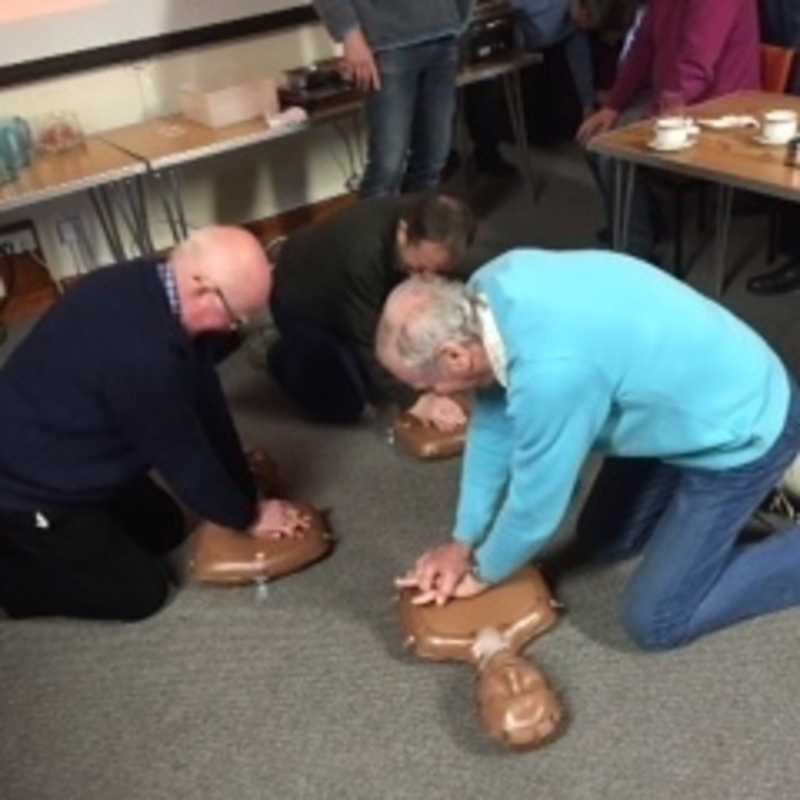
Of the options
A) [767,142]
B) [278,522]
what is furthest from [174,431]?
[767,142]

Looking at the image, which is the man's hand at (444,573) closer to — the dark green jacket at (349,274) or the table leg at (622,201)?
the dark green jacket at (349,274)

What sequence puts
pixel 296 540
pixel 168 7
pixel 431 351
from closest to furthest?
pixel 431 351, pixel 296 540, pixel 168 7

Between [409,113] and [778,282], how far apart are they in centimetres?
122

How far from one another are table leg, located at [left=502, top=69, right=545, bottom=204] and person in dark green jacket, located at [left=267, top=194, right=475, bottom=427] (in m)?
1.69

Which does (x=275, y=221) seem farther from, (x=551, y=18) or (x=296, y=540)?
(x=296, y=540)

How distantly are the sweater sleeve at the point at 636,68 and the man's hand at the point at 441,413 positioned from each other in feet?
4.40

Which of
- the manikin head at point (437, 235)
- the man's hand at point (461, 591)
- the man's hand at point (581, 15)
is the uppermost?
the man's hand at point (581, 15)

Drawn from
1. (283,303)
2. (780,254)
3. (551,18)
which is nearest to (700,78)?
(780,254)

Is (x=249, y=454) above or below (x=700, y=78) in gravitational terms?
below

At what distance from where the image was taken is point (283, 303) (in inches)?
95.9

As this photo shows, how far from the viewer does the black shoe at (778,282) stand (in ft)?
9.59

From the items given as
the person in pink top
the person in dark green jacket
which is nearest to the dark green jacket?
the person in dark green jacket

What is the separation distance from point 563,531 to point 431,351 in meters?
0.84

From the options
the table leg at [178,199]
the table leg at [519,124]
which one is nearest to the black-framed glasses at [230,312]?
the table leg at [178,199]
